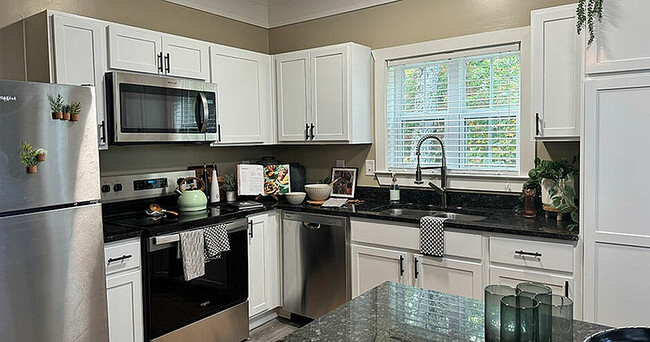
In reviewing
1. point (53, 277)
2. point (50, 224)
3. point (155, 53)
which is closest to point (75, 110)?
point (50, 224)

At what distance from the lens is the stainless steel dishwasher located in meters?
3.46

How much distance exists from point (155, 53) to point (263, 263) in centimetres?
166

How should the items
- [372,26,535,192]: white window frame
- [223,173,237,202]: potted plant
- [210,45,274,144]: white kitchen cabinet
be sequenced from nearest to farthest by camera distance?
[372,26,535,192]: white window frame
[210,45,274,144]: white kitchen cabinet
[223,173,237,202]: potted plant

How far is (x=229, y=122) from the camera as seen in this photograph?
12.2 feet

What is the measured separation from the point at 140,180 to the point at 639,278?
3059 millimetres

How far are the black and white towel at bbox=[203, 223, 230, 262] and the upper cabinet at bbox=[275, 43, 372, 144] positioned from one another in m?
1.14

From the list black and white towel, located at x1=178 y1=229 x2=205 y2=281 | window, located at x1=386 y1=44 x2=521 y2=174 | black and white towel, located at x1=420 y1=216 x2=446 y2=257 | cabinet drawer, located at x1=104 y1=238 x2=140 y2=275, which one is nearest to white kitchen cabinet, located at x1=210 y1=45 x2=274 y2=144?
black and white towel, located at x1=178 y1=229 x2=205 y2=281

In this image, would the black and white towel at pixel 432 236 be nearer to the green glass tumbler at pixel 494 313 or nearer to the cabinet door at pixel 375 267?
the cabinet door at pixel 375 267

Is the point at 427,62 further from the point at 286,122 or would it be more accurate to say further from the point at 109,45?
the point at 109,45

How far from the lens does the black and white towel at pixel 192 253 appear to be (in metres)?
2.88

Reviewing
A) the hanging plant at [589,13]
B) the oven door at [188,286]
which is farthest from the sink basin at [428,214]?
the hanging plant at [589,13]

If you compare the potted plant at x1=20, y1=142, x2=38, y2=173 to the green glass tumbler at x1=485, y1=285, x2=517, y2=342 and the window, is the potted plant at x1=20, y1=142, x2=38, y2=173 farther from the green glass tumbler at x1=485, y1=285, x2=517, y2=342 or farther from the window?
the window

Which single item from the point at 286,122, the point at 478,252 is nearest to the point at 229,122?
the point at 286,122

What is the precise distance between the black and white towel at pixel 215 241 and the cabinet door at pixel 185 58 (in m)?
1.09
